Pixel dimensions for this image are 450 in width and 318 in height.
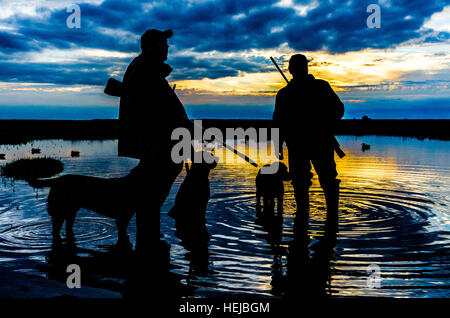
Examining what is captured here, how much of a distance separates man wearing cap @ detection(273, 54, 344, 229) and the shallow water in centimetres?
91

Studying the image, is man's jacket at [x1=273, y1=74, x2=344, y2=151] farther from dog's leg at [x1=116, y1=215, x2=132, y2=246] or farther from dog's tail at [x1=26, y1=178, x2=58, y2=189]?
dog's tail at [x1=26, y1=178, x2=58, y2=189]

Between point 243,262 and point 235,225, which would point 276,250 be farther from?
point 235,225

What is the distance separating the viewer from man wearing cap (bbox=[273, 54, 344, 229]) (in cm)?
691

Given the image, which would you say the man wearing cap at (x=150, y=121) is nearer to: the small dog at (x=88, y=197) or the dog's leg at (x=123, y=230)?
the small dog at (x=88, y=197)

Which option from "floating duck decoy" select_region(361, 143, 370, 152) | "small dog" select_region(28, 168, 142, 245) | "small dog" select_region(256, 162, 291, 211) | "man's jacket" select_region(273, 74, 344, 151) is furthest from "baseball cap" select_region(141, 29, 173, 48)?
"floating duck decoy" select_region(361, 143, 370, 152)

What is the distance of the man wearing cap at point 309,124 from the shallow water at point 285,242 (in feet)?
3.00

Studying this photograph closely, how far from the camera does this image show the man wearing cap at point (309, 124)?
22.7ft

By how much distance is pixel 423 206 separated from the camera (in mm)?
8750

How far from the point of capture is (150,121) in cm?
500

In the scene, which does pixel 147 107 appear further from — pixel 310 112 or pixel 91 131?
pixel 91 131

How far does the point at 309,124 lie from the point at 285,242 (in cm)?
216

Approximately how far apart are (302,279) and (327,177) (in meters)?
2.74

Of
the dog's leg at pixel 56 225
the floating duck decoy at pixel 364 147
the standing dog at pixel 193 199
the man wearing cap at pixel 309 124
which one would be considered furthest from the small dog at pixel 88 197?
the floating duck decoy at pixel 364 147
